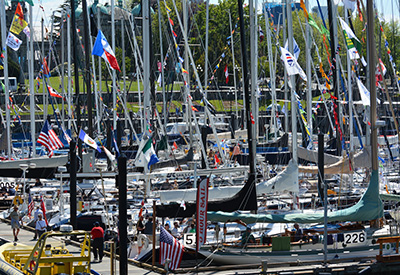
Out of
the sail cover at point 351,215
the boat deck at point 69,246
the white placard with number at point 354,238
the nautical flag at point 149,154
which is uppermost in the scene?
the nautical flag at point 149,154

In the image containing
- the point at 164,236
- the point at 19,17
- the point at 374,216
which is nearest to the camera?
the point at 164,236

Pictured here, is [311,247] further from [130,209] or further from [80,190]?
[80,190]

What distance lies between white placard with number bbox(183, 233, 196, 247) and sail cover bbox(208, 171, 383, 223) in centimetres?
100

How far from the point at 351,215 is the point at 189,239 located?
5.03 m

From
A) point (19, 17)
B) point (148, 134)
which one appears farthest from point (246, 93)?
point (19, 17)

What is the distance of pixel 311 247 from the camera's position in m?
21.9

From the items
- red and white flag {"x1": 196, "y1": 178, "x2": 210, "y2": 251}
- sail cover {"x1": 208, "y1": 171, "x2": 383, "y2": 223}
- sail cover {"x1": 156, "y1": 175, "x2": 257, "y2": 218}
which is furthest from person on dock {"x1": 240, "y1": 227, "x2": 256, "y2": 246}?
red and white flag {"x1": 196, "y1": 178, "x2": 210, "y2": 251}

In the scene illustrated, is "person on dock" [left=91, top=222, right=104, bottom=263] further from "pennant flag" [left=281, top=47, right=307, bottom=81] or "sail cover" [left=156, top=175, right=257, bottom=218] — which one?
"pennant flag" [left=281, top=47, right=307, bottom=81]

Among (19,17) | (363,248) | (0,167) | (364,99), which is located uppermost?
(19,17)

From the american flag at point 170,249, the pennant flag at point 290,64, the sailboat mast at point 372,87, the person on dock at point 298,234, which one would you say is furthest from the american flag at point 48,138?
the sailboat mast at point 372,87

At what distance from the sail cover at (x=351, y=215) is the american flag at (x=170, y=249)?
229 cm

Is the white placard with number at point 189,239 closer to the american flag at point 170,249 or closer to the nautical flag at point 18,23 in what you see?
the american flag at point 170,249

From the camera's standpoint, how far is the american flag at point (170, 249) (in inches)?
778

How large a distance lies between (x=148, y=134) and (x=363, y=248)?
28.4ft
